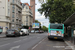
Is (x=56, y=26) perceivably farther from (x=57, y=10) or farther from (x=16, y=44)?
(x=57, y=10)

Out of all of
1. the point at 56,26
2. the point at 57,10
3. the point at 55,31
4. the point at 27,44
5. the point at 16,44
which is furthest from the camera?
the point at 57,10

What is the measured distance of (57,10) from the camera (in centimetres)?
2795

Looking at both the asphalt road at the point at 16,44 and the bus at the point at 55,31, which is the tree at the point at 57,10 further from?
the asphalt road at the point at 16,44

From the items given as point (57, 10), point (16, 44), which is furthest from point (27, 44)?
point (57, 10)

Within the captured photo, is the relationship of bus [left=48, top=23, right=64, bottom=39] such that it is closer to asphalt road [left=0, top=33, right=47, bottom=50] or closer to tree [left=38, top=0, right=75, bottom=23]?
asphalt road [left=0, top=33, right=47, bottom=50]

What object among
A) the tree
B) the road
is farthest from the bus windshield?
the tree

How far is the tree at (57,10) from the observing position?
26.3m

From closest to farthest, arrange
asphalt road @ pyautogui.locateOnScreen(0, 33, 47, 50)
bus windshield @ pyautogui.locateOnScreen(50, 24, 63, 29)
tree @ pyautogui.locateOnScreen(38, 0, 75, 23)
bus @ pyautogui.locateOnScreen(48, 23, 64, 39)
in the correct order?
asphalt road @ pyautogui.locateOnScreen(0, 33, 47, 50) < bus @ pyautogui.locateOnScreen(48, 23, 64, 39) < bus windshield @ pyautogui.locateOnScreen(50, 24, 63, 29) < tree @ pyautogui.locateOnScreen(38, 0, 75, 23)

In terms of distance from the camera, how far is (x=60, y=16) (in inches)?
1133

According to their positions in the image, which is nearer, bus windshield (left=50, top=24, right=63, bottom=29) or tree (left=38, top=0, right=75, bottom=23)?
bus windshield (left=50, top=24, right=63, bottom=29)

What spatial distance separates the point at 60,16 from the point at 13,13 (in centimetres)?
4024

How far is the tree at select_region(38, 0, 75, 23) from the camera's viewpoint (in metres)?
26.3

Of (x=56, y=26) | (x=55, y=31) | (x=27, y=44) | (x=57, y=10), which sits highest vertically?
(x=57, y=10)

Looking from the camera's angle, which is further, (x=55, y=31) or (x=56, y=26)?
(x=56, y=26)
